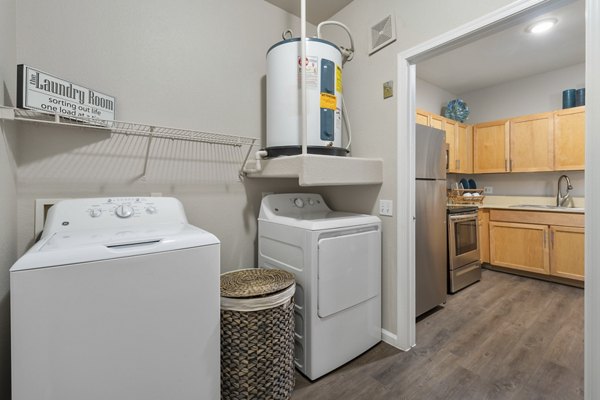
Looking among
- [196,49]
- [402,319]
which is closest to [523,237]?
[402,319]

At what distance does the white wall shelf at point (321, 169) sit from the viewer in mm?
1500

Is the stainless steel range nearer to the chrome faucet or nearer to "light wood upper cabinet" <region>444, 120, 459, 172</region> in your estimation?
"light wood upper cabinet" <region>444, 120, 459, 172</region>

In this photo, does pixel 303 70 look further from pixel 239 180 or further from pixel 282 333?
pixel 282 333

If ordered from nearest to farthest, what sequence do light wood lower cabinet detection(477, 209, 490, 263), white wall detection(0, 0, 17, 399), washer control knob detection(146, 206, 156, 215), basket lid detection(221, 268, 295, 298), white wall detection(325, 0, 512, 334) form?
white wall detection(0, 0, 17, 399) → basket lid detection(221, 268, 295, 298) → washer control knob detection(146, 206, 156, 215) → white wall detection(325, 0, 512, 334) → light wood lower cabinet detection(477, 209, 490, 263)

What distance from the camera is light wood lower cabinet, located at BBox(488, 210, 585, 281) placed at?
2971 millimetres

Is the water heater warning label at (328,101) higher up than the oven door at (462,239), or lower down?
higher up

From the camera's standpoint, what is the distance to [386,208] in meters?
1.90

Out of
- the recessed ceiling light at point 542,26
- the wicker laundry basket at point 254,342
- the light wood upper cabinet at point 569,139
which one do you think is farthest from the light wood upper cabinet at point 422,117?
the wicker laundry basket at point 254,342

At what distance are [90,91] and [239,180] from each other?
981 millimetres

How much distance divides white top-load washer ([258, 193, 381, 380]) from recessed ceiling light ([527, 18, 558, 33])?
2464 mm

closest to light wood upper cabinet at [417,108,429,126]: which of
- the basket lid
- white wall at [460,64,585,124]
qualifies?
white wall at [460,64,585,124]

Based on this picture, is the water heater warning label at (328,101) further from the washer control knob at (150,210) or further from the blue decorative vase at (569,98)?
the blue decorative vase at (569,98)

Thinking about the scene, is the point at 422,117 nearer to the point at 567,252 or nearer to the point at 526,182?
the point at 526,182

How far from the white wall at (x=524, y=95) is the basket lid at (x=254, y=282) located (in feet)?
13.8
